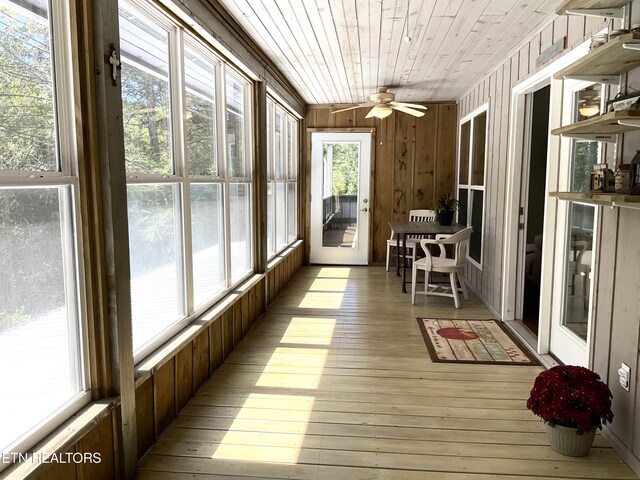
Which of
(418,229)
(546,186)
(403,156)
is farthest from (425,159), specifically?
(546,186)

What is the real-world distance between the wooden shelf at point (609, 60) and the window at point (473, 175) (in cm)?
288

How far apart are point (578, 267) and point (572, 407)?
1.20 metres

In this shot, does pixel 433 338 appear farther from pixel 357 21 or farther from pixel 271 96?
pixel 271 96

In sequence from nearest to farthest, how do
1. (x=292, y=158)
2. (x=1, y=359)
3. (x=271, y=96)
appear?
1. (x=1, y=359)
2. (x=271, y=96)
3. (x=292, y=158)

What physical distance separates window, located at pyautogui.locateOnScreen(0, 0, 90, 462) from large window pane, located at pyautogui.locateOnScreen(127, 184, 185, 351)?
1.42ft

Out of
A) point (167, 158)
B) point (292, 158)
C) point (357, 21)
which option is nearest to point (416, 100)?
point (292, 158)

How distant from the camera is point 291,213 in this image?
668cm

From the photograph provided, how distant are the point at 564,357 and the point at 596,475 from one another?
122 centimetres

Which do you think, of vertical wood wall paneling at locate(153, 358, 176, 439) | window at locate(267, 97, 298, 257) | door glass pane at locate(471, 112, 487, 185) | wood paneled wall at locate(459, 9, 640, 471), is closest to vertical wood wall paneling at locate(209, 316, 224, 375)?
vertical wood wall paneling at locate(153, 358, 176, 439)

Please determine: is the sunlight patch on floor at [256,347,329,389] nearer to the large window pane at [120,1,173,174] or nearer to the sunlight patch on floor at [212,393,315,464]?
the sunlight patch on floor at [212,393,315,464]

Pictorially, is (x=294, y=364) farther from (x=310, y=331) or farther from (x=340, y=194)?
(x=340, y=194)

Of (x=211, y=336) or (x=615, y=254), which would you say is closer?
(x=615, y=254)

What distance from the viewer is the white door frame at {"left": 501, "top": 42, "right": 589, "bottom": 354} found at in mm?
3176

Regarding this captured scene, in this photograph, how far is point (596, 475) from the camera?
6.75ft
